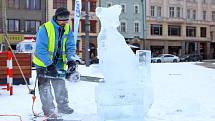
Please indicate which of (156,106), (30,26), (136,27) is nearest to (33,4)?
(30,26)

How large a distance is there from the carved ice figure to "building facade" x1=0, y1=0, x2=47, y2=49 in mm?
47492

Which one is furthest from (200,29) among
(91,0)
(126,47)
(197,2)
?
(126,47)

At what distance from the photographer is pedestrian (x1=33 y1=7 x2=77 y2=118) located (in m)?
6.92

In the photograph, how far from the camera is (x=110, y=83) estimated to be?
6645mm

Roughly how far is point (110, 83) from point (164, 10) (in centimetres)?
6001

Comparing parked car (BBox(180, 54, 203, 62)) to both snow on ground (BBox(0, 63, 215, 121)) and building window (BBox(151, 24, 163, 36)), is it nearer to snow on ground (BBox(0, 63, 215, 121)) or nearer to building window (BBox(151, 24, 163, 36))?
building window (BBox(151, 24, 163, 36))

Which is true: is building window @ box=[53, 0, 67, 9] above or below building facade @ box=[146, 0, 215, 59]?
above

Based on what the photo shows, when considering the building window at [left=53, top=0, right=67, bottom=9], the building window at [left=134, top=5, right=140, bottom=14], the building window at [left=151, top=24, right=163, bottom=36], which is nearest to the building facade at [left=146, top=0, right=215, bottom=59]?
the building window at [left=151, top=24, right=163, bottom=36]

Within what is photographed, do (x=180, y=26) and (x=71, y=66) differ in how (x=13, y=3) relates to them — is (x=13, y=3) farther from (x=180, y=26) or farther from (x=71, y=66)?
(x=71, y=66)

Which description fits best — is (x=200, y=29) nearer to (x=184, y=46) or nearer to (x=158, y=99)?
(x=184, y=46)

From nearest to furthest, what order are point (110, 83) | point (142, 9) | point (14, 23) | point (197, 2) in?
point (110, 83), point (14, 23), point (142, 9), point (197, 2)

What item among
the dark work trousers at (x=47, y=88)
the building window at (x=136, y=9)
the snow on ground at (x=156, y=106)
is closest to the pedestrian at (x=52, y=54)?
the dark work trousers at (x=47, y=88)

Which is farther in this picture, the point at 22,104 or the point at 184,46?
the point at 184,46

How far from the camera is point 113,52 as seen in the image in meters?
6.71
